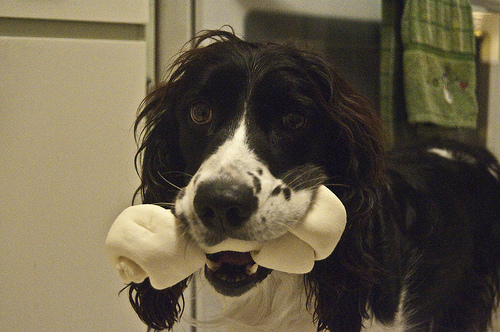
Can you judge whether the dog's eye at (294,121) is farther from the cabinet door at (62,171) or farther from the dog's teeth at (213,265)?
the cabinet door at (62,171)

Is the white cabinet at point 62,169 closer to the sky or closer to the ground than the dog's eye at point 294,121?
closer to the ground

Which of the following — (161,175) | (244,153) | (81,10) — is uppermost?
(81,10)

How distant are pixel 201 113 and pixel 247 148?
0.20m

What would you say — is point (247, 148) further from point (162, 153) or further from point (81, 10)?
point (81, 10)

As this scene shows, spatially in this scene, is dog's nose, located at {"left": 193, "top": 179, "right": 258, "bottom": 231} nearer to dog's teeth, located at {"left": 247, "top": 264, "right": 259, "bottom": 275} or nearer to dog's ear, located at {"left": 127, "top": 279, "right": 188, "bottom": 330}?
dog's teeth, located at {"left": 247, "top": 264, "right": 259, "bottom": 275}

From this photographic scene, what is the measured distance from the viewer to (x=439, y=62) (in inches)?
88.5

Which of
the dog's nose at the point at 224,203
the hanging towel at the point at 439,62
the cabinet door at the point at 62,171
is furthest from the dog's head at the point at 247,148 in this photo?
the hanging towel at the point at 439,62

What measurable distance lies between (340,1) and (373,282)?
137 centimetres

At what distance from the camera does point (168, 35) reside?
87.3 inches

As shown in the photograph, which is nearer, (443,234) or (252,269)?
(252,269)

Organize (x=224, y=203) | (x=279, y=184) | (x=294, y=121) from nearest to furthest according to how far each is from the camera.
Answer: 1. (x=224, y=203)
2. (x=279, y=184)
3. (x=294, y=121)

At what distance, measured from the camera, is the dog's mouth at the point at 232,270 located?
3.56ft

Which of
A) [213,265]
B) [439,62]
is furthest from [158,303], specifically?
[439,62]

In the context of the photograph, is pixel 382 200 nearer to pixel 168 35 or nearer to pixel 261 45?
pixel 261 45
